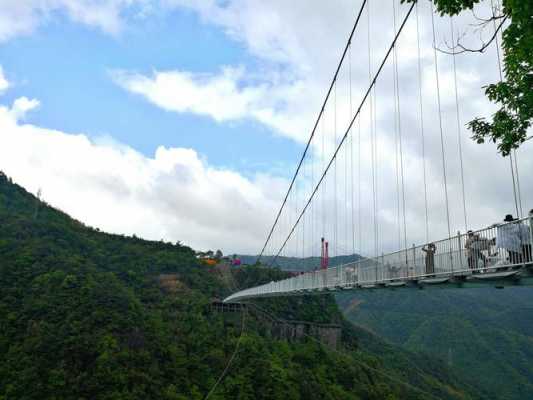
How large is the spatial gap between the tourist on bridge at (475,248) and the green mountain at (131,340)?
1791 cm

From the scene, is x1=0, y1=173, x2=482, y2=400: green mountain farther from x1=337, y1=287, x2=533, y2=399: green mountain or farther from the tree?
x1=337, y1=287, x2=533, y2=399: green mountain

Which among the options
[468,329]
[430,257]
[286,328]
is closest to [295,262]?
[468,329]

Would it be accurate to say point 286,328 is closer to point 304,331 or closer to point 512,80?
point 304,331

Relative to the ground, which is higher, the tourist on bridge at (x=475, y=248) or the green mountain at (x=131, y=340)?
the tourist on bridge at (x=475, y=248)

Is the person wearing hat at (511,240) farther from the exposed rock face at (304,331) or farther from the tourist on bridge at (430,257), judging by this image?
the exposed rock face at (304,331)

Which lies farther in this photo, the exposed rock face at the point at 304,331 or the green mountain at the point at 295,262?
the green mountain at the point at 295,262

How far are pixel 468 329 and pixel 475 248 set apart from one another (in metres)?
105

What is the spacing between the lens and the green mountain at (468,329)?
8144cm

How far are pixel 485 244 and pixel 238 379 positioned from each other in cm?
2081

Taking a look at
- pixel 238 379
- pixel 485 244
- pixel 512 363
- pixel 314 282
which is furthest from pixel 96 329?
pixel 512 363

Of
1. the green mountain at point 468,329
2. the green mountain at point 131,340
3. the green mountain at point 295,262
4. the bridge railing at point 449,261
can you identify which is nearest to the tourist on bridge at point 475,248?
the bridge railing at point 449,261

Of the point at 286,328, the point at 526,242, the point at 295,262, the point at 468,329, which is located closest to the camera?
the point at 526,242

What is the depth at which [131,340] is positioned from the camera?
2503cm

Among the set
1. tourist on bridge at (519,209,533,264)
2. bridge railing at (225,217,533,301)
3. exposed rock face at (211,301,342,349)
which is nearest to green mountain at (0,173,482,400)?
exposed rock face at (211,301,342,349)
